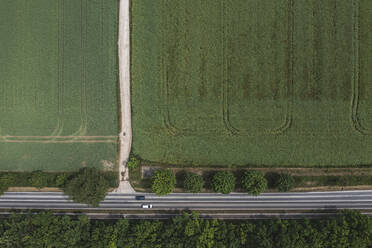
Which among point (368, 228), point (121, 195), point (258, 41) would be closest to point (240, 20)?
point (258, 41)

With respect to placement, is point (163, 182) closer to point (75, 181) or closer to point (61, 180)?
point (75, 181)

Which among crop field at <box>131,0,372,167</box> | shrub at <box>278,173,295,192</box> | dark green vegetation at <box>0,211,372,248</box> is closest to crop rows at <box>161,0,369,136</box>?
crop field at <box>131,0,372,167</box>

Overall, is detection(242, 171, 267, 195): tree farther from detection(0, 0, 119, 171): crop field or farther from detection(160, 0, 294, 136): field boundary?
detection(0, 0, 119, 171): crop field

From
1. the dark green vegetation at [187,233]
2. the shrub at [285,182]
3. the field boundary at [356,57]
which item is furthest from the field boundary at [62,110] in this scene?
the field boundary at [356,57]

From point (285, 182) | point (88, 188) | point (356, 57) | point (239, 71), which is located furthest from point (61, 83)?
point (356, 57)

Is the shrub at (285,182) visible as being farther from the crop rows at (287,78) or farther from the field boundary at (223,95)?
the crop rows at (287,78)

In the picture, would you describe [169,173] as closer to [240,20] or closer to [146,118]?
[146,118]
